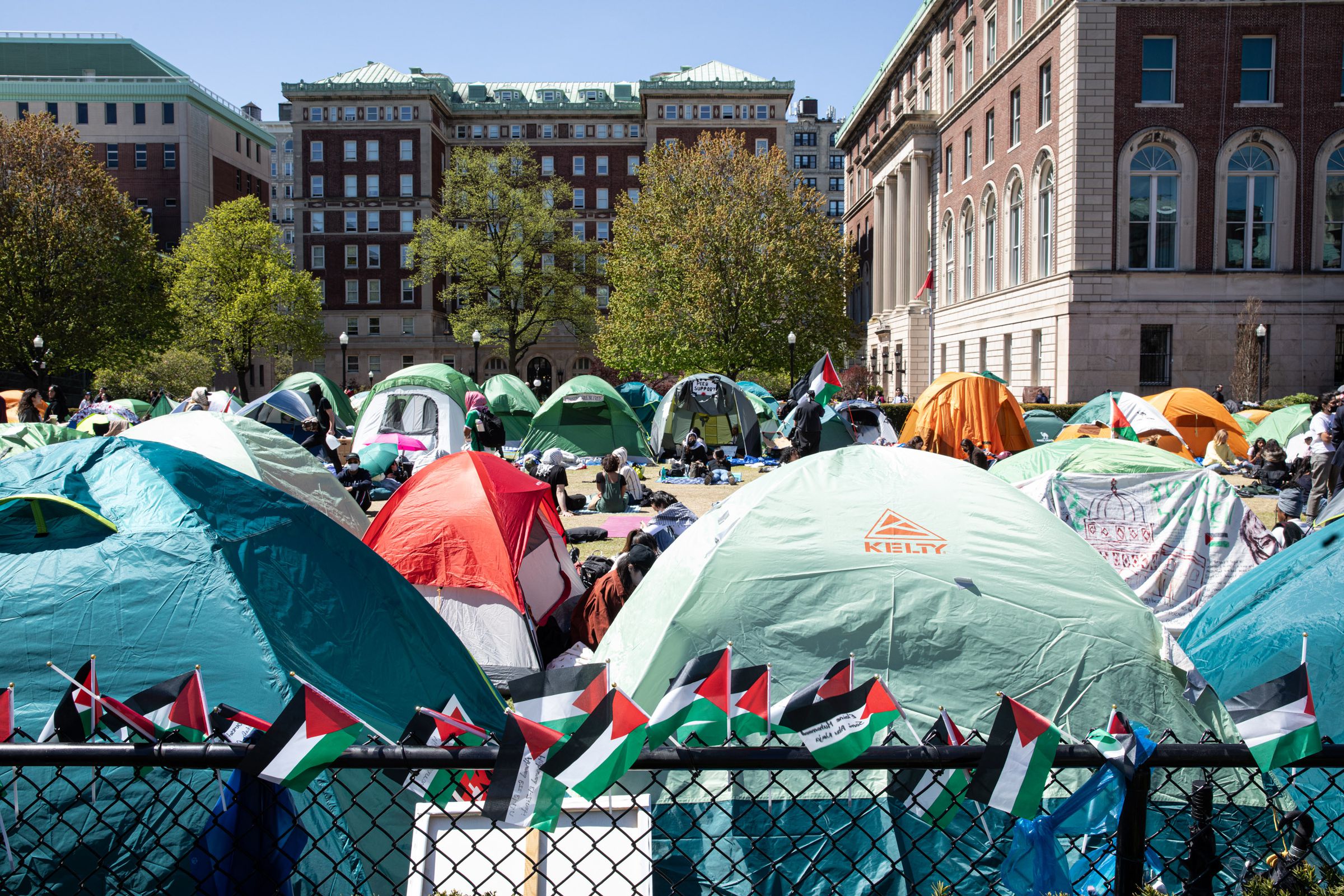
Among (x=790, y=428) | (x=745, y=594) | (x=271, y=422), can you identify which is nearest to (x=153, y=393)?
(x=271, y=422)

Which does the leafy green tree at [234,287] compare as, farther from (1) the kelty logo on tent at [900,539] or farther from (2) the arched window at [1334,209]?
(1) the kelty logo on tent at [900,539]

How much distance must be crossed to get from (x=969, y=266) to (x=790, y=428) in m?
24.5

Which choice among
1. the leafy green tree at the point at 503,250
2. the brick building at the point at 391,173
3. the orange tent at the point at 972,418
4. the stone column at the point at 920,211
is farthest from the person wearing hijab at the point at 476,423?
the brick building at the point at 391,173

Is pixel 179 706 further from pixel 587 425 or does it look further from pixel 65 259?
pixel 65 259

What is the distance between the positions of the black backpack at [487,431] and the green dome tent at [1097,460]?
10552 mm

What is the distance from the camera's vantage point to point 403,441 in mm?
21172

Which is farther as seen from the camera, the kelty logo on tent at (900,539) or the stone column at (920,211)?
the stone column at (920,211)

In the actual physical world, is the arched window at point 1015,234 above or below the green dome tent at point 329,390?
above

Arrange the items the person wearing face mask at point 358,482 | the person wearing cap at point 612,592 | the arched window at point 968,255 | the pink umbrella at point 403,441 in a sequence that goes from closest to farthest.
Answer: the person wearing cap at point 612,592, the person wearing face mask at point 358,482, the pink umbrella at point 403,441, the arched window at point 968,255

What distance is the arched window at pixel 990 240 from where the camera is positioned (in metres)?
40.0

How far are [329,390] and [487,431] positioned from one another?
44.1ft

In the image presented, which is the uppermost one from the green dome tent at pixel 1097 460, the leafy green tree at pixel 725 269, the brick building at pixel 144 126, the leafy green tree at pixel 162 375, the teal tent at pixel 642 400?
the brick building at pixel 144 126

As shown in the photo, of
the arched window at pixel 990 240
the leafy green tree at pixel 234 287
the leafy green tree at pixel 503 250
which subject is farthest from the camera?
the leafy green tree at pixel 503 250

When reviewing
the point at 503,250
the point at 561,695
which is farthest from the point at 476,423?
the point at 503,250
